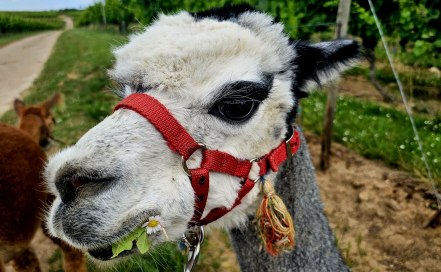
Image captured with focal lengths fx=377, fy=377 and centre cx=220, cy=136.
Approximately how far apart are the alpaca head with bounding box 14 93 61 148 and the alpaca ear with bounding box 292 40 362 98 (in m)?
3.49

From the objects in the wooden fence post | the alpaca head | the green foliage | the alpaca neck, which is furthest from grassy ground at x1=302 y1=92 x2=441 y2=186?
the green foliage

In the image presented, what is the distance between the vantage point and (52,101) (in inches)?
214

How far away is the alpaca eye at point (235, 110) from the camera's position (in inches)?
67.1

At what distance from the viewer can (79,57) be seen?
1688cm

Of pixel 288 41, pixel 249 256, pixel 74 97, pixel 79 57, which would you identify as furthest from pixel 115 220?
pixel 79 57

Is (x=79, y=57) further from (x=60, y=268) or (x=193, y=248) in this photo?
(x=193, y=248)

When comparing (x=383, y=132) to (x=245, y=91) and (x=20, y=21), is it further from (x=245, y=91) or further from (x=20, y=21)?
(x=20, y=21)

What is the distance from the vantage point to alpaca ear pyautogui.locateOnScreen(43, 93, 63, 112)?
5.27 meters

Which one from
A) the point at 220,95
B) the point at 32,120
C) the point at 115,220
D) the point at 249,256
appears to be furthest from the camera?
the point at 32,120

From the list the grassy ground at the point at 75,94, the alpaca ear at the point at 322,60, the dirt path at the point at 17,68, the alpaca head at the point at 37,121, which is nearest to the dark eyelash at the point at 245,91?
the alpaca ear at the point at 322,60

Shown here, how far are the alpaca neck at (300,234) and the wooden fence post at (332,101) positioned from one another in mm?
2207

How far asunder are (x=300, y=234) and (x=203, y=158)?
2.67 feet

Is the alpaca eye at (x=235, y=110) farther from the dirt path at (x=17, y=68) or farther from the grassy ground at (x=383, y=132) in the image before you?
the dirt path at (x=17, y=68)

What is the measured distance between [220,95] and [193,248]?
2.55 feet
